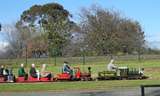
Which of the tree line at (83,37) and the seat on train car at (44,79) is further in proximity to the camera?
the tree line at (83,37)

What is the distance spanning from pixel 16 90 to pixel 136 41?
187 ft

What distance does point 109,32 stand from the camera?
278 feet

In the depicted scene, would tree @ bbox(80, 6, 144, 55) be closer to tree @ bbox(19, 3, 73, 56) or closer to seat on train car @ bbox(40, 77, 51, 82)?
tree @ bbox(19, 3, 73, 56)

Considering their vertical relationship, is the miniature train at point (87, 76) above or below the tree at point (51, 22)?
below

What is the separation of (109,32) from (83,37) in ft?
15.0

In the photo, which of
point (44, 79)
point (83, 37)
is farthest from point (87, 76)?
point (83, 37)

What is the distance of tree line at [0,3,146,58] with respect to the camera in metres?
78.7

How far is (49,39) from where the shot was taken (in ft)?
282

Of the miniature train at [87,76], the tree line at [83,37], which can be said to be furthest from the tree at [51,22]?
the miniature train at [87,76]

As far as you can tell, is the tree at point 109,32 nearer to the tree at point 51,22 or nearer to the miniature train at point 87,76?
the tree at point 51,22

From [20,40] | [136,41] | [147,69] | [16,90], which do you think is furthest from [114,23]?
[16,90]

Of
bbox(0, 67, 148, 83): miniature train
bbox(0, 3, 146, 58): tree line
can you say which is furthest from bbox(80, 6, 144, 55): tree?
bbox(0, 67, 148, 83): miniature train

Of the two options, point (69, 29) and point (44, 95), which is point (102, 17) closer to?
point (69, 29)

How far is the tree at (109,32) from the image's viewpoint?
260 feet
